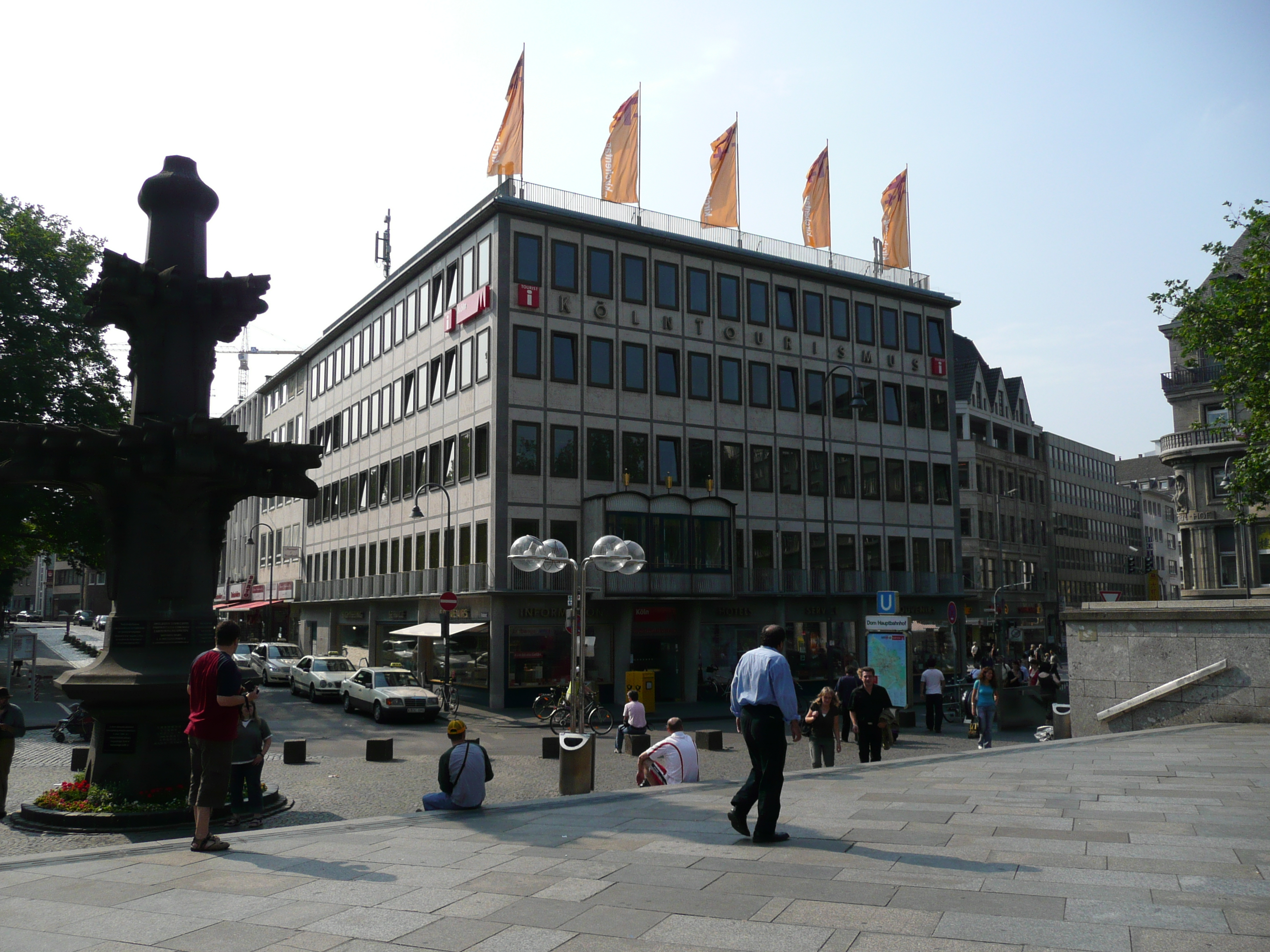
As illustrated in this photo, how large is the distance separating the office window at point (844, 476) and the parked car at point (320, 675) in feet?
70.8

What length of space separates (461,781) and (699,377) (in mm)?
33633

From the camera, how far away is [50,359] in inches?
1368

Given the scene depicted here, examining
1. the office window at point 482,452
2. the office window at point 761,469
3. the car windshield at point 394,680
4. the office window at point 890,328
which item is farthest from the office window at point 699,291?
→ the car windshield at point 394,680

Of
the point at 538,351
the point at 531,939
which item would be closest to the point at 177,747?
the point at 531,939

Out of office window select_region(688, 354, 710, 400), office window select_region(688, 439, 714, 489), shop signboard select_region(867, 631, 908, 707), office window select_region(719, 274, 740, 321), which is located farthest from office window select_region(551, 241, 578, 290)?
shop signboard select_region(867, 631, 908, 707)

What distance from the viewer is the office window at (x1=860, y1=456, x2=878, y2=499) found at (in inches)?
1905

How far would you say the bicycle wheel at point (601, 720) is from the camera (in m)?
28.7

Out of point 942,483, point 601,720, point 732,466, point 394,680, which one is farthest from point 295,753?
point 942,483

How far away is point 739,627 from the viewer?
43.8 metres

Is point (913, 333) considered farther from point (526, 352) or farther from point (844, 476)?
point (526, 352)

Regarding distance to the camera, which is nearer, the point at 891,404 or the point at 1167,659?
the point at 1167,659

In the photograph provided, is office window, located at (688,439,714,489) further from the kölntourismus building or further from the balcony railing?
the balcony railing

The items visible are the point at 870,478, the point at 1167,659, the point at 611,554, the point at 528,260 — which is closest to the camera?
the point at 611,554

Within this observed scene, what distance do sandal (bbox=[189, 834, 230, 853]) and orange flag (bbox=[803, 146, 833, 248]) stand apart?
41.4m
